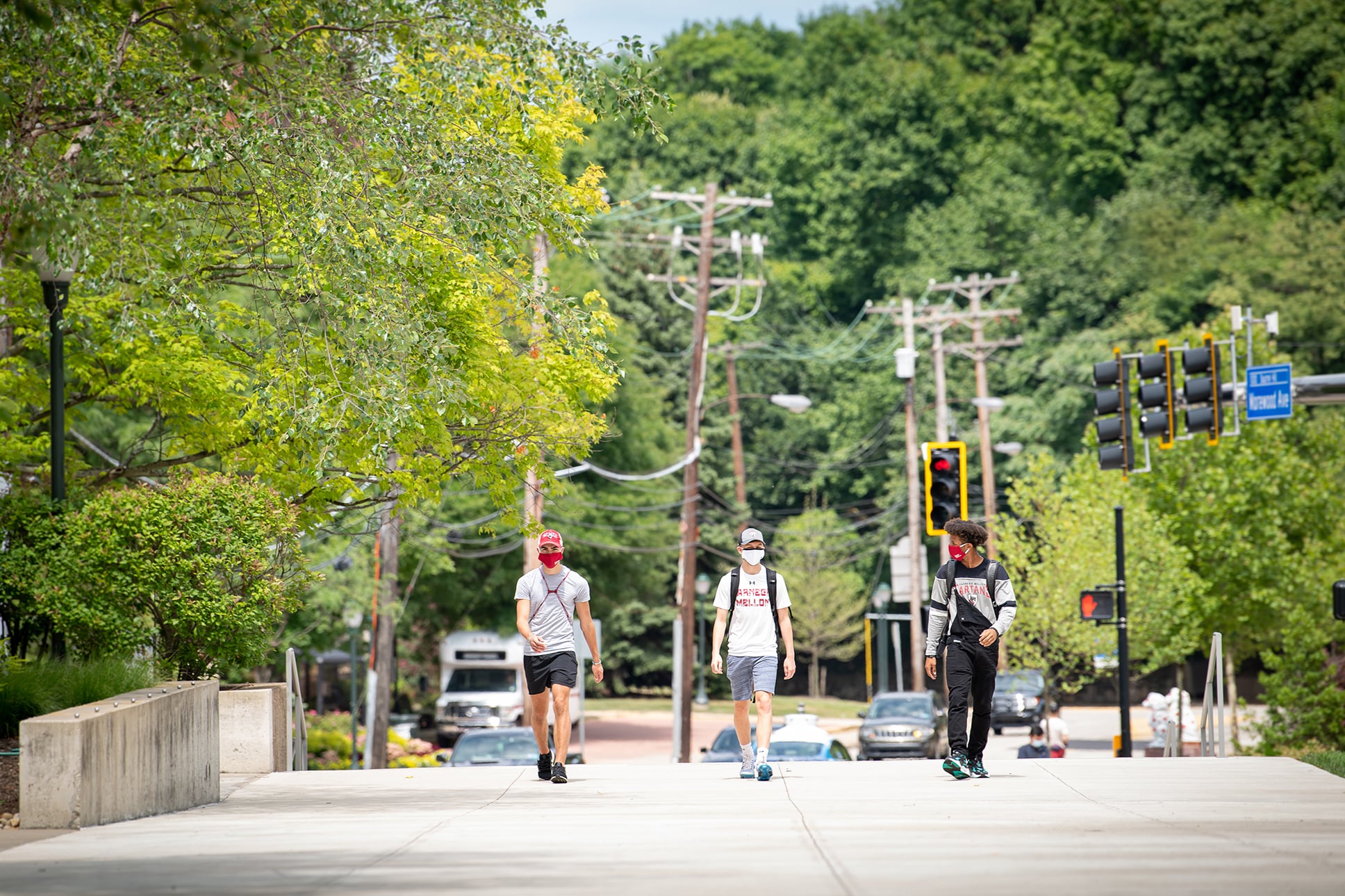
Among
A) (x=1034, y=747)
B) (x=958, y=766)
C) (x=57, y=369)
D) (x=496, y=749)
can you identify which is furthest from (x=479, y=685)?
(x=958, y=766)

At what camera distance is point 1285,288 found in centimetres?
5928

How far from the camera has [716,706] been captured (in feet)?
237

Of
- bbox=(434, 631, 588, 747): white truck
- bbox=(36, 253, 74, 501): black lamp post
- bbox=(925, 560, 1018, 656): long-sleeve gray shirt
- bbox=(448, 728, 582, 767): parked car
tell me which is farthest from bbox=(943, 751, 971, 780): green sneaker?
bbox=(434, 631, 588, 747): white truck

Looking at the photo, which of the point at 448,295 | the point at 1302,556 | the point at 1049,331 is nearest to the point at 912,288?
the point at 1049,331

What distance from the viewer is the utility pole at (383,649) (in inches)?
1264

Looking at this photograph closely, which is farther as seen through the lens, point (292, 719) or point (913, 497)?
point (913, 497)

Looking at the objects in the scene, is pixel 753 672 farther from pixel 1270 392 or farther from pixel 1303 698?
pixel 1303 698

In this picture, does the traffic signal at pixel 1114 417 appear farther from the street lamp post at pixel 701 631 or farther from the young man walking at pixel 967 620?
the street lamp post at pixel 701 631

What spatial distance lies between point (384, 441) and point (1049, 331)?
56.8m

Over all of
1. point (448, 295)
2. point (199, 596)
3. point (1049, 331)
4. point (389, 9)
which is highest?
point (1049, 331)

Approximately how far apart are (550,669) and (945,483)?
25.1ft

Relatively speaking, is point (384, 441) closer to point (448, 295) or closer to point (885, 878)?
point (448, 295)

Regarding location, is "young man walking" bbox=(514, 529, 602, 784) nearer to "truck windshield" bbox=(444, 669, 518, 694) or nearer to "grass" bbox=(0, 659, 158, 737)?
"grass" bbox=(0, 659, 158, 737)

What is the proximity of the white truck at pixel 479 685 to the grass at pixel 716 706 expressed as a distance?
62.1ft
